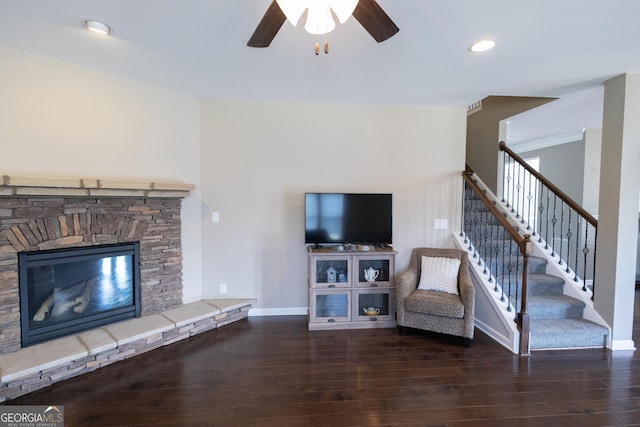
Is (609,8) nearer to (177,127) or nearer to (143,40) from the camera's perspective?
(143,40)

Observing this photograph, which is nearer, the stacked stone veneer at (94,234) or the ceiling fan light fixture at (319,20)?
the ceiling fan light fixture at (319,20)

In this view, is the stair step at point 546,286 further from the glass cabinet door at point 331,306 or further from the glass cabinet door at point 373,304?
the glass cabinet door at point 331,306

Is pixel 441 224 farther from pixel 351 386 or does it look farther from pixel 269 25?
pixel 269 25

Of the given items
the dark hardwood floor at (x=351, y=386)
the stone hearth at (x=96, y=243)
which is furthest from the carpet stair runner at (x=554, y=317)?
the stone hearth at (x=96, y=243)

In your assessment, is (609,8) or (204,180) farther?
(204,180)

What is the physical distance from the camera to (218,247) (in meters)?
3.57

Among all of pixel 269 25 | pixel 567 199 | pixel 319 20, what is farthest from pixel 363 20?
pixel 567 199

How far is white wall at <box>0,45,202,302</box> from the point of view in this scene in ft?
7.81

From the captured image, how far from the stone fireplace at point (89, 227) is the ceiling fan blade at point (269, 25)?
6.08ft

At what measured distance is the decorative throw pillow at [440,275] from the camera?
3.20 metres

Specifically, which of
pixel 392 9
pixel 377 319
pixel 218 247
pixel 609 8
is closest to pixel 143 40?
pixel 392 9

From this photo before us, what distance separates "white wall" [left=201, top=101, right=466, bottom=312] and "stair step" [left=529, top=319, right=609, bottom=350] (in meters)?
1.43

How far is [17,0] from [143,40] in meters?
0.67

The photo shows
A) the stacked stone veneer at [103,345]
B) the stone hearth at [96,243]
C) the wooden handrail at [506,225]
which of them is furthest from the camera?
the wooden handrail at [506,225]
